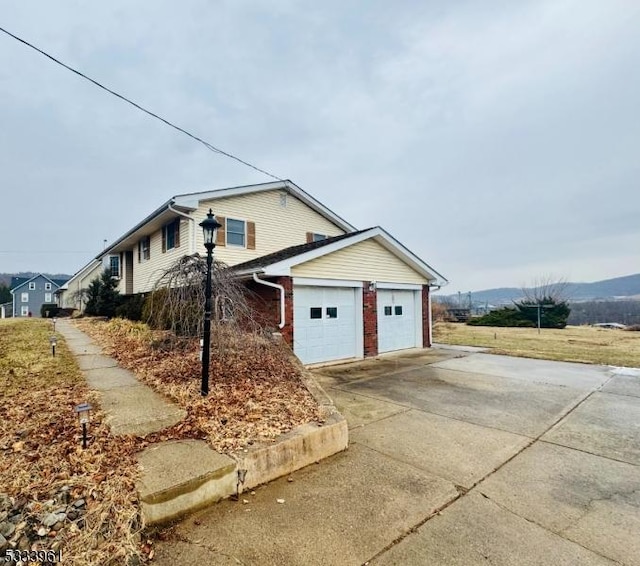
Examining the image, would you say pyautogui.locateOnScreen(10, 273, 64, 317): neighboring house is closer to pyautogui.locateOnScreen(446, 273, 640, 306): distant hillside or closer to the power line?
the power line

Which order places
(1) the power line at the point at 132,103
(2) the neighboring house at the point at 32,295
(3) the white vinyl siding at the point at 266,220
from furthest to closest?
(2) the neighboring house at the point at 32,295
(3) the white vinyl siding at the point at 266,220
(1) the power line at the point at 132,103

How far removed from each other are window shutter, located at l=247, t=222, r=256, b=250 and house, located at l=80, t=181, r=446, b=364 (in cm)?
4

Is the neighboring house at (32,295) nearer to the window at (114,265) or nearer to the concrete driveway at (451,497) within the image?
the window at (114,265)

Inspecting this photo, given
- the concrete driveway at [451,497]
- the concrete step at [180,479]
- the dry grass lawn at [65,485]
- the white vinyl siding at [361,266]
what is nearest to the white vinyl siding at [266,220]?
the white vinyl siding at [361,266]

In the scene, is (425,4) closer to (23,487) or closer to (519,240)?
(23,487)

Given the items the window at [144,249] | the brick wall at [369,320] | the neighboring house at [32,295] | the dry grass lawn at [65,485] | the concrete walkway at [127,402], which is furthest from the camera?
the neighboring house at [32,295]

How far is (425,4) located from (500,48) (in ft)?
8.98

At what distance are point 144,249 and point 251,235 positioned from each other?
6.07 meters

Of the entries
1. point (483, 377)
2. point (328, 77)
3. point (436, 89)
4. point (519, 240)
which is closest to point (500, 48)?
point (436, 89)

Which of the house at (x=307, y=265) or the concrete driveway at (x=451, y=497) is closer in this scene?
the concrete driveway at (x=451, y=497)

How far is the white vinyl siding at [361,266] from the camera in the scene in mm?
9906

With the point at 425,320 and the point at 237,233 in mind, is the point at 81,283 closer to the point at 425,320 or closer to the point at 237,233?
the point at 237,233

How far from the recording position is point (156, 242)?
47.2ft

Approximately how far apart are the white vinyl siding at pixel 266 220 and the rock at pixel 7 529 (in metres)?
9.73
